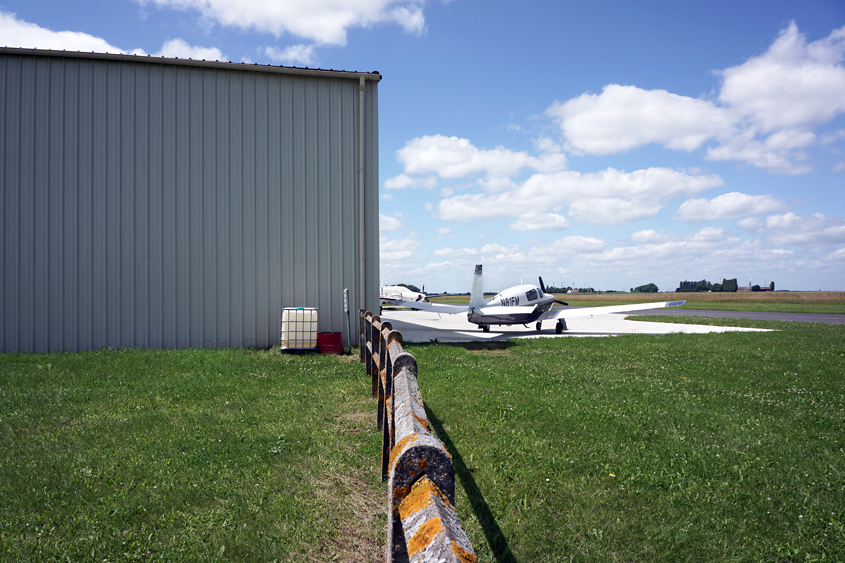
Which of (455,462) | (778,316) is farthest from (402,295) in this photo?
(455,462)

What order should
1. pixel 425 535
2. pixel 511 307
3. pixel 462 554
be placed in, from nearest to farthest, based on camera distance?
pixel 462 554, pixel 425 535, pixel 511 307

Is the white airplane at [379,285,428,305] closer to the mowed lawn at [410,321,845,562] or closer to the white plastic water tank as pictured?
the white plastic water tank

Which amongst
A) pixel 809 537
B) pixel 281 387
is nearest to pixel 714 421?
pixel 809 537

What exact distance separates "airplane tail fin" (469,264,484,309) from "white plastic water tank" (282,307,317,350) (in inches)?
391

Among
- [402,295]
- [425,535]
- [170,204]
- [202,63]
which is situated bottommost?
[425,535]

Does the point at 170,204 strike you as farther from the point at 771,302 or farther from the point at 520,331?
the point at 771,302

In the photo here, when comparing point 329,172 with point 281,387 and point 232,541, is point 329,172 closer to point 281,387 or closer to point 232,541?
point 281,387

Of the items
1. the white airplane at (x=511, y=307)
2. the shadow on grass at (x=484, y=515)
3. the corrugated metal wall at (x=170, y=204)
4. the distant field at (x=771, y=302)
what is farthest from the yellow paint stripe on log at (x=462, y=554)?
the distant field at (x=771, y=302)

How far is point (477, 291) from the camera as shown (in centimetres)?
1975

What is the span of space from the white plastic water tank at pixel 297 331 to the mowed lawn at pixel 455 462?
2.56 m

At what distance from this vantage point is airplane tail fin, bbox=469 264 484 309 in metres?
19.4

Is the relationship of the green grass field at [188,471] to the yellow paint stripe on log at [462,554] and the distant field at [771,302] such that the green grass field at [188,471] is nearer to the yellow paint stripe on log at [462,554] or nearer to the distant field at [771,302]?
the yellow paint stripe on log at [462,554]

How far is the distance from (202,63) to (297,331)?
6.84 metres

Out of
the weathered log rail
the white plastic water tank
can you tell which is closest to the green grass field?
the weathered log rail
